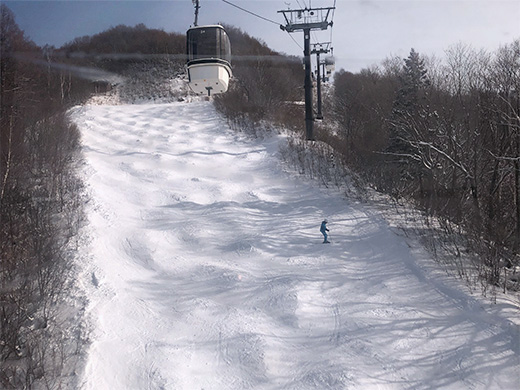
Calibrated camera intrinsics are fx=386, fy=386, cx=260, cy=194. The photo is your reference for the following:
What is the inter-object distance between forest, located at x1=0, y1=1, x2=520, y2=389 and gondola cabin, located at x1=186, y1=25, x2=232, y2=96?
64 cm

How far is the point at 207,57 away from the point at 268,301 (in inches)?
215

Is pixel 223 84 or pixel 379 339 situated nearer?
pixel 379 339

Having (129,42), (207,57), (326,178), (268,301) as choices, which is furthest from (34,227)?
(129,42)

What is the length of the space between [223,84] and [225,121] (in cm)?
1100

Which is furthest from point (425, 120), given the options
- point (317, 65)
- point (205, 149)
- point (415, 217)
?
point (317, 65)

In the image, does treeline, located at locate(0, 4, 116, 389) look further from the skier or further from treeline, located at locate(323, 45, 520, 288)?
treeline, located at locate(323, 45, 520, 288)

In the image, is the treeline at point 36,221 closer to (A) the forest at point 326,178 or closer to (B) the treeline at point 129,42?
(A) the forest at point 326,178

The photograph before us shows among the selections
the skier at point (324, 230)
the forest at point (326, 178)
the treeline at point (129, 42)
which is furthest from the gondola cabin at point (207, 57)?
the treeline at point (129, 42)

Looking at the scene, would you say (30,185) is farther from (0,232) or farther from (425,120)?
(425,120)

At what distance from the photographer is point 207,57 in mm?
8555

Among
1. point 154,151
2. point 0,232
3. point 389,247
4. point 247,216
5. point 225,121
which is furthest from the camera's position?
point 225,121

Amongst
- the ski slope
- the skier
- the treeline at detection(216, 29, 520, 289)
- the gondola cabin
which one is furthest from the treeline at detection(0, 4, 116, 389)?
the treeline at detection(216, 29, 520, 289)

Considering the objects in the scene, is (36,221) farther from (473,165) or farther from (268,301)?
(473,165)

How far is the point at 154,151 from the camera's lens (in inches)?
589
